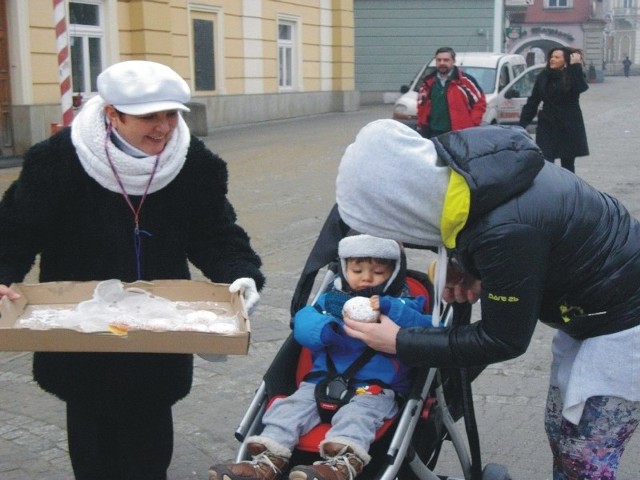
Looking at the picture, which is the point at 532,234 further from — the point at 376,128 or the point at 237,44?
the point at 237,44

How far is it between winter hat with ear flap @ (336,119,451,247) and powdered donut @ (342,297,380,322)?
0.66 meters

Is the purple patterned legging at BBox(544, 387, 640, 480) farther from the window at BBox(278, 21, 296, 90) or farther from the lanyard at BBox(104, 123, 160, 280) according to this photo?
the window at BBox(278, 21, 296, 90)

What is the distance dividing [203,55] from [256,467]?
19008 millimetres

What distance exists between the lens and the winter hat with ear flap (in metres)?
2.42

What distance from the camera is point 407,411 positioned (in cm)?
305

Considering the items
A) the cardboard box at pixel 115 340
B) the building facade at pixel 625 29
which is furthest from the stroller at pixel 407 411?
the building facade at pixel 625 29

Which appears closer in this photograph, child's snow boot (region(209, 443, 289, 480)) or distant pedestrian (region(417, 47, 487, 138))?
child's snow boot (region(209, 443, 289, 480))

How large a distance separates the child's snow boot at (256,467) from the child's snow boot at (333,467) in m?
0.12

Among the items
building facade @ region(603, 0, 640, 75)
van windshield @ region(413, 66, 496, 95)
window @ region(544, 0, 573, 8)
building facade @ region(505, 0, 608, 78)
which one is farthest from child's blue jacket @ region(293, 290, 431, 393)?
building facade @ region(603, 0, 640, 75)

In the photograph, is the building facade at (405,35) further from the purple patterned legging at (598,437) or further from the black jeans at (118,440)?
the purple patterned legging at (598,437)

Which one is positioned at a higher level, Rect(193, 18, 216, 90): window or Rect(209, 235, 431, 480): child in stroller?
Rect(193, 18, 216, 90): window

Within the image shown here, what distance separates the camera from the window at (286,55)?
81.9ft

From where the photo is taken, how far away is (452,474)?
409 cm

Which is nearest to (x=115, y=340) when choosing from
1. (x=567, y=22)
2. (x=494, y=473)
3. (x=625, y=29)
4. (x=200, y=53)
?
(x=494, y=473)
